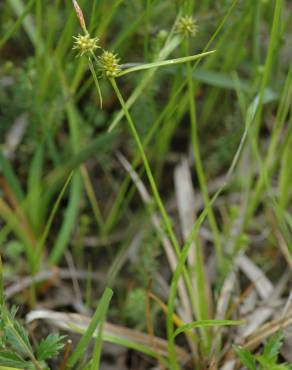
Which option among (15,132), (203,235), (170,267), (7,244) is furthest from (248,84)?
(7,244)

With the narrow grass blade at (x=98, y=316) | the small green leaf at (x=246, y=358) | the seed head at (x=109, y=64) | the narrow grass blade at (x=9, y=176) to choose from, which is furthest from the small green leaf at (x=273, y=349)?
the narrow grass blade at (x=9, y=176)

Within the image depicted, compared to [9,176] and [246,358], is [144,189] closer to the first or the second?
[9,176]

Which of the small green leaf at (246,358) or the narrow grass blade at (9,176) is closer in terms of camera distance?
the small green leaf at (246,358)

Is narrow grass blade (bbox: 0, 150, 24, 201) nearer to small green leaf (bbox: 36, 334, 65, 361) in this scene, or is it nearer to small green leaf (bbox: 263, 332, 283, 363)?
small green leaf (bbox: 36, 334, 65, 361)

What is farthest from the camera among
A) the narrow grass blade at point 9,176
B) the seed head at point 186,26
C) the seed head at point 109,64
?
the narrow grass blade at point 9,176

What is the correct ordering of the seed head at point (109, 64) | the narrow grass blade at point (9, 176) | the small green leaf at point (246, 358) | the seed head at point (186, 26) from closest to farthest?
the seed head at point (109, 64)
the small green leaf at point (246, 358)
the seed head at point (186, 26)
the narrow grass blade at point (9, 176)

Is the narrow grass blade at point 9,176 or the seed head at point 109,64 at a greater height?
the seed head at point 109,64

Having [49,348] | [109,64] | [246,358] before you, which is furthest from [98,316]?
[109,64]

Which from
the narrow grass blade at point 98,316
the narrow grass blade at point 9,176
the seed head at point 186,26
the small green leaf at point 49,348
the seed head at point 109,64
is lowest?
the small green leaf at point 49,348

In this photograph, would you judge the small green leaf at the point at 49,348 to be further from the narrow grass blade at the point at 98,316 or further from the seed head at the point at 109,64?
the seed head at the point at 109,64

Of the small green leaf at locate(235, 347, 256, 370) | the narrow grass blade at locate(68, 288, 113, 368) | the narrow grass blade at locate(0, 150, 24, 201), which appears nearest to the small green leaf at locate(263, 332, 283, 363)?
the small green leaf at locate(235, 347, 256, 370)

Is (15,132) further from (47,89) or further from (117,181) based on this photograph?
(117,181)
